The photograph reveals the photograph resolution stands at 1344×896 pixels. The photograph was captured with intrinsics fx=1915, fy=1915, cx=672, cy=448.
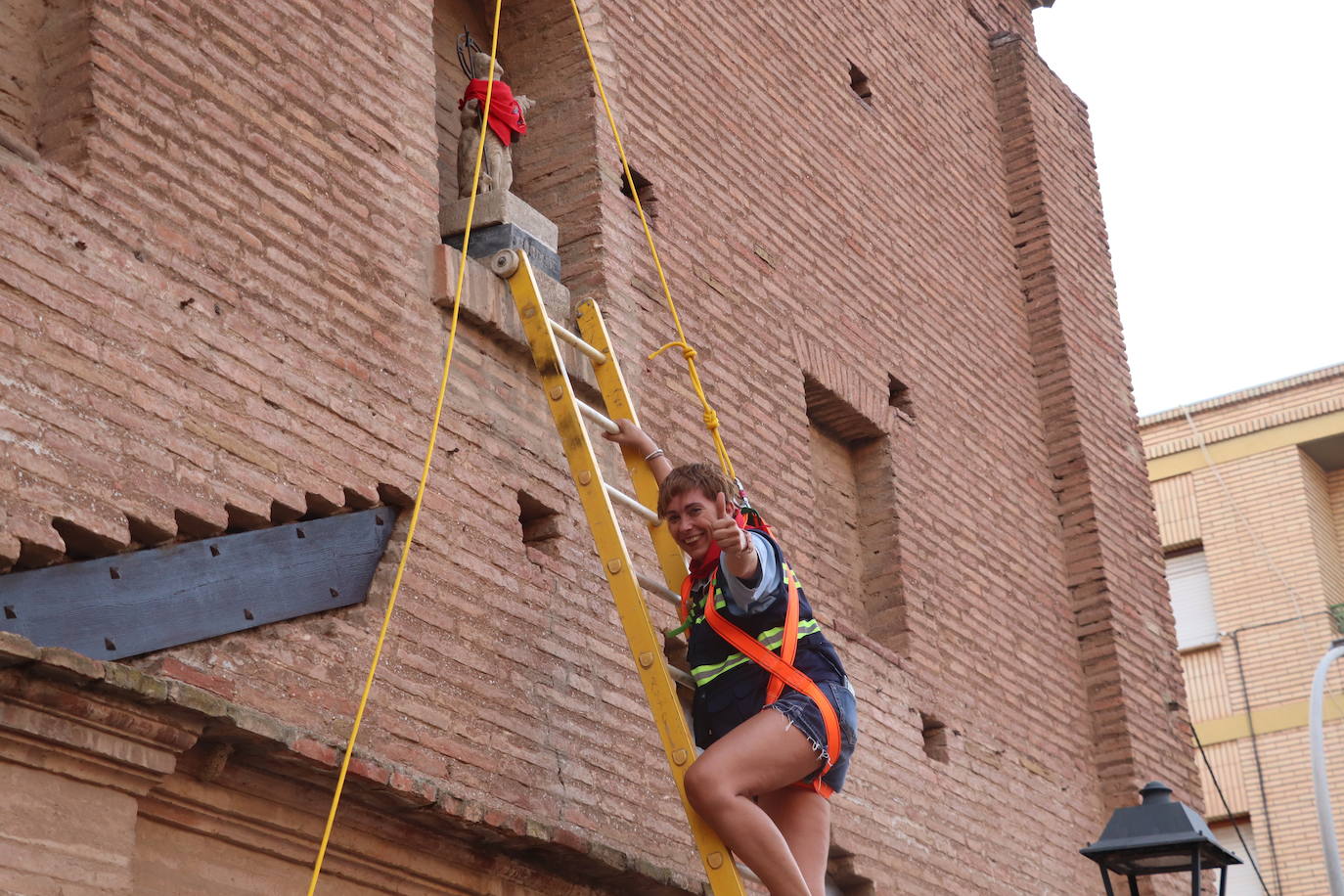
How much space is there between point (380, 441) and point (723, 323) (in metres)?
2.63

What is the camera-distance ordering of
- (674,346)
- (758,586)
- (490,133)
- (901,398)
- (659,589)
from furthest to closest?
(901,398)
(674,346)
(490,133)
(659,589)
(758,586)

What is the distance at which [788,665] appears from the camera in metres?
5.59

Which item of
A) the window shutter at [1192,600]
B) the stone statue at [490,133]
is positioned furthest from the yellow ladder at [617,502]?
the window shutter at [1192,600]

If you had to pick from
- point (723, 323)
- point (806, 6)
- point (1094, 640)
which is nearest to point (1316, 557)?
point (1094, 640)

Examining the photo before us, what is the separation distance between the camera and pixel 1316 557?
2256 centimetres

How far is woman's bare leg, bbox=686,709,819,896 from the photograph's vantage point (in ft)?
17.2

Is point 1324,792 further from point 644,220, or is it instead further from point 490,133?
point 490,133

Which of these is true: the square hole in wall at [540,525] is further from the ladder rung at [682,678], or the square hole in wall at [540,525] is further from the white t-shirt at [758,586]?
the white t-shirt at [758,586]

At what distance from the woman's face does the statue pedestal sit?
172 cm

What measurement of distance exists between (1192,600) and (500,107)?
57.8 feet

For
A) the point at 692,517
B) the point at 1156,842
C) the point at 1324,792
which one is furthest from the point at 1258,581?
the point at 692,517

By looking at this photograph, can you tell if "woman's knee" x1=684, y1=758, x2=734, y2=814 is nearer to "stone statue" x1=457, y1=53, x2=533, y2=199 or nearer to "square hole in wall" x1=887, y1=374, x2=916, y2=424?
"stone statue" x1=457, y1=53, x2=533, y2=199

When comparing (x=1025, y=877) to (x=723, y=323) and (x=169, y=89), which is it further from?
(x=169, y=89)

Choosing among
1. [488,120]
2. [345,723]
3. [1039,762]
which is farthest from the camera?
[1039,762]
